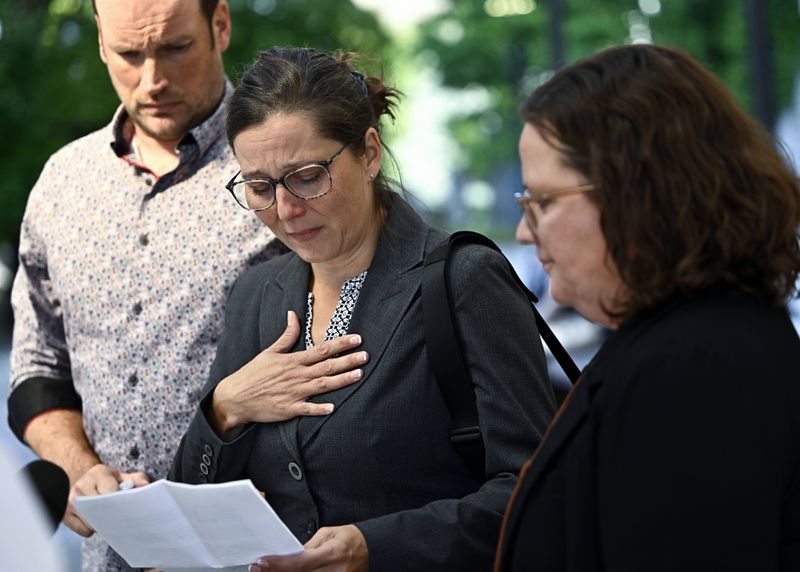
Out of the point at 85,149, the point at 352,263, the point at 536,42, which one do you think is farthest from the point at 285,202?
the point at 536,42

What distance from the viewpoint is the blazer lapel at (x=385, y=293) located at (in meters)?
2.48

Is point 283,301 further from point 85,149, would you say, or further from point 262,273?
point 85,149

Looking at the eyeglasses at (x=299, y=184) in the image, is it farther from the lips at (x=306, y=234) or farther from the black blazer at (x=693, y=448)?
the black blazer at (x=693, y=448)

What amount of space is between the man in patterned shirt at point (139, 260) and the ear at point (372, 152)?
0.45 meters

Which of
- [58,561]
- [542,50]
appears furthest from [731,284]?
[542,50]

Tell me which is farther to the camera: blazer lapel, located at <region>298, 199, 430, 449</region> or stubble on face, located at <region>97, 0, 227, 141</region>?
stubble on face, located at <region>97, 0, 227, 141</region>

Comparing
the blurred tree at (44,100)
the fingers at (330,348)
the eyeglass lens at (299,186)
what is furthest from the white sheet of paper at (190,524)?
the blurred tree at (44,100)

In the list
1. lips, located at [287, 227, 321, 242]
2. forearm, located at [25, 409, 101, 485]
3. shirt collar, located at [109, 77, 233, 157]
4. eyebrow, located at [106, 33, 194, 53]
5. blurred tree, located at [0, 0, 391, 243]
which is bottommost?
blurred tree, located at [0, 0, 391, 243]

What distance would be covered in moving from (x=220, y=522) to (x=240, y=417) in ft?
1.30

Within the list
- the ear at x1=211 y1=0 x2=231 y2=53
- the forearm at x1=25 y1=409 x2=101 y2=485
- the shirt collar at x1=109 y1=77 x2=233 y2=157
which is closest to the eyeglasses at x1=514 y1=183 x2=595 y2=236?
the shirt collar at x1=109 y1=77 x2=233 y2=157

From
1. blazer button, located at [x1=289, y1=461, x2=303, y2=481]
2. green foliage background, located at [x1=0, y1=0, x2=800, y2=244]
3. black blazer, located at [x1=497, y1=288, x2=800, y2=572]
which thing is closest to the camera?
black blazer, located at [x1=497, y1=288, x2=800, y2=572]

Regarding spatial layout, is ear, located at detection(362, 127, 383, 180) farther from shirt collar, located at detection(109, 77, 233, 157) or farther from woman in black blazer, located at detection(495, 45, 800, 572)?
woman in black blazer, located at detection(495, 45, 800, 572)

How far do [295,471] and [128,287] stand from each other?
2.69 ft

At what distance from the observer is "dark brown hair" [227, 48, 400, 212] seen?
2.57m
